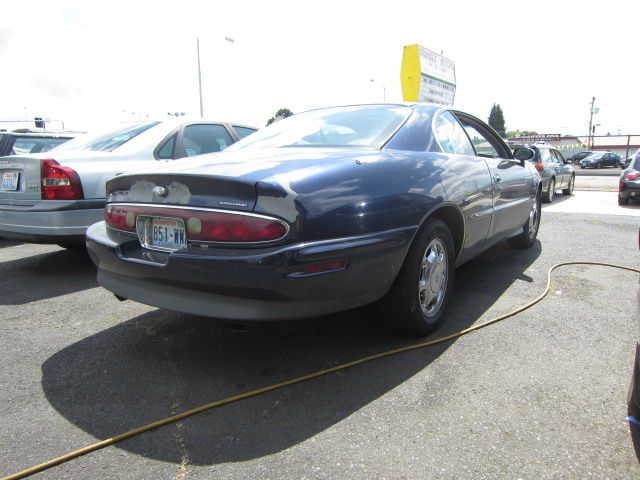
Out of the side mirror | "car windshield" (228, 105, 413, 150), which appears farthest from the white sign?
"car windshield" (228, 105, 413, 150)

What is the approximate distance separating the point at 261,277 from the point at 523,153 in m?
3.62

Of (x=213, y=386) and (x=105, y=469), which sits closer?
(x=105, y=469)

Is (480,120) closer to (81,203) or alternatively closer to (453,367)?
(453,367)

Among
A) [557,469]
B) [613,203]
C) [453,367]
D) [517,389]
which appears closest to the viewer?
[557,469]

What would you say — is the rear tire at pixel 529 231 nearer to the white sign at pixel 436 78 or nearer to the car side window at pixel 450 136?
the car side window at pixel 450 136

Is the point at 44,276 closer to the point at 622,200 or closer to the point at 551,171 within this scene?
the point at 551,171

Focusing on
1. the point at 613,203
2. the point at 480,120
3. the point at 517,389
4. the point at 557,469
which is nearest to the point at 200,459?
the point at 557,469

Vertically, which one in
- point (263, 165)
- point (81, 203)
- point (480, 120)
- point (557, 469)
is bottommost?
point (557, 469)

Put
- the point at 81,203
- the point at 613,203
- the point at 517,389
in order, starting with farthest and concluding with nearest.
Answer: the point at 613,203, the point at 81,203, the point at 517,389

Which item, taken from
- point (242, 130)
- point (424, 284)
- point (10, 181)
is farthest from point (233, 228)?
point (242, 130)

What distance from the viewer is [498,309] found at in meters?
3.42

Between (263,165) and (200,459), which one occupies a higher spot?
(263,165)

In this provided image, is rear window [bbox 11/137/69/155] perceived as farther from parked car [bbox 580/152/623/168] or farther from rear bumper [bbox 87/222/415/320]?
parked car [bbox 580/152/623/168]

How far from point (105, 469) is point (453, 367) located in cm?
172
